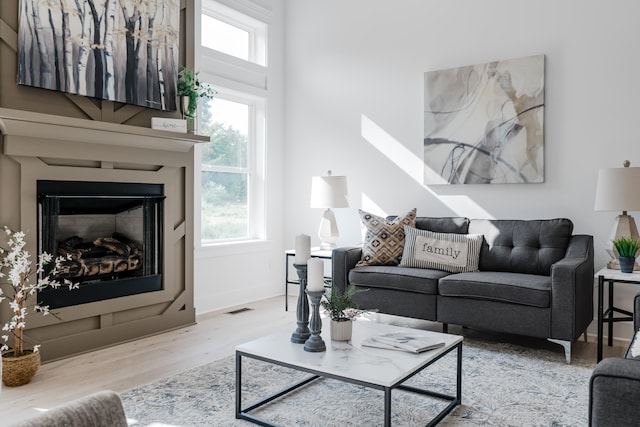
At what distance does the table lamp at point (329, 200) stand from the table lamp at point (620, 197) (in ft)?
6.79

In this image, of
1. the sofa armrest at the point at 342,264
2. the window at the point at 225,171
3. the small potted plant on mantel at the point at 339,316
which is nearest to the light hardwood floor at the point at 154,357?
the sofa armrest at the point at 342,264

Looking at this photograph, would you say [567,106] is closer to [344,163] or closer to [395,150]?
[395,150]

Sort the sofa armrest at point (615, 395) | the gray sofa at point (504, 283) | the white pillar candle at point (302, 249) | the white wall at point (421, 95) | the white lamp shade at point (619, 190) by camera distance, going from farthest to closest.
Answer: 1. the white wall at point (421, 95)
2. the white lamp shade at point (619, 190)
3. the gray sofa at point (504, 283)
4. the white pillar candle at point (302, 249)
5. the sofa armrest at point (615, 395)

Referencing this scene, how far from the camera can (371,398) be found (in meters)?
2.70

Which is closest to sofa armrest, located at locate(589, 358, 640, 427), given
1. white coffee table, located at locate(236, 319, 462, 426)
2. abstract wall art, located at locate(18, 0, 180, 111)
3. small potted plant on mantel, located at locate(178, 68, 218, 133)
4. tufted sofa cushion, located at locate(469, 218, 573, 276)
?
white coffee table, located at locate(236, 319, 462, 426)

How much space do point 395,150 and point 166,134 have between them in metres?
2.14

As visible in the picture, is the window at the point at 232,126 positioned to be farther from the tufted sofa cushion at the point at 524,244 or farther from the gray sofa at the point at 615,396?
the gray sofa at the point at 615,396

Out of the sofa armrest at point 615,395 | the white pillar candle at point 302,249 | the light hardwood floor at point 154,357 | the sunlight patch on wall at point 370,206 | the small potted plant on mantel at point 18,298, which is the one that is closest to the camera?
the sofa armrest at point 615,395

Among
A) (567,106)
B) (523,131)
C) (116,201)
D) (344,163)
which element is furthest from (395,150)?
(116,201)

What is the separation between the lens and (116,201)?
12.4 ft

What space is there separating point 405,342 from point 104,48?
2749mm

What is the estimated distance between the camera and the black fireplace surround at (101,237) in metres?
3.32

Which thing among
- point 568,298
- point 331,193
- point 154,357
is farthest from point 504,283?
point 154,357

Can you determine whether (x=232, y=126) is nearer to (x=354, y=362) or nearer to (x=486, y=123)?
(x=486, y=123)
